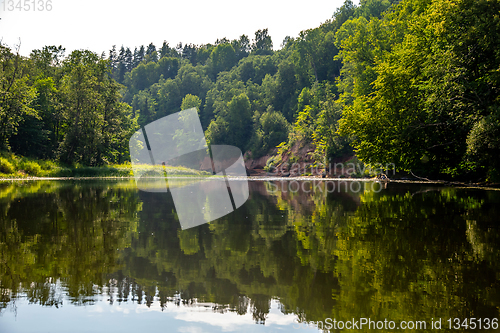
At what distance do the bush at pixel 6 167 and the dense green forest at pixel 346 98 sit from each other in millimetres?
6207

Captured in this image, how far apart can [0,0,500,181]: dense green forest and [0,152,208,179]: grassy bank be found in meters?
3.72

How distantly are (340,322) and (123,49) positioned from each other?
199922mm

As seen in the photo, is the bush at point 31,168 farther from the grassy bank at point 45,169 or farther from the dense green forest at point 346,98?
the dense green forest at point 346,98

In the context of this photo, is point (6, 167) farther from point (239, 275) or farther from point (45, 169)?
point (239, 275)

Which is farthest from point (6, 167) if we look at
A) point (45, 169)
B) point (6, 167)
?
point (45, 169)

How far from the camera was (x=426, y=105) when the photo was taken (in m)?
26.8

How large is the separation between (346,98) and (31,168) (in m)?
40.7

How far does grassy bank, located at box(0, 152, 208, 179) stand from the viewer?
4028 centimetres

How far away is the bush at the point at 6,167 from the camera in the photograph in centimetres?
3972

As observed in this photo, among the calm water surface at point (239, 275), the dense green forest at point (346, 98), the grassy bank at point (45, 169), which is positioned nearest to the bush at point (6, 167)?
the grassy bank at point (45, 169)

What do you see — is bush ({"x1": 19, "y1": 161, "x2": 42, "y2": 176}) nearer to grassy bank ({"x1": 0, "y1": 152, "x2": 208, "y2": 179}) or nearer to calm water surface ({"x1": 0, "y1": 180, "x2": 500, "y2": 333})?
grassy bank ({"x1": 0, "y1": 152, "x2": 208, "y2": 179})

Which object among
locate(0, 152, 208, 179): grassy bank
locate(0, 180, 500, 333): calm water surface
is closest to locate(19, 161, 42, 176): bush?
locate(0, 152, 208, 179): grassy bank

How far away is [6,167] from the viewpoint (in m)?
40.0

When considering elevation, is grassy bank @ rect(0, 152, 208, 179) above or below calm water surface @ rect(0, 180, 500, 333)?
above
